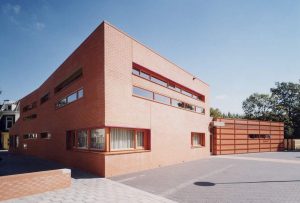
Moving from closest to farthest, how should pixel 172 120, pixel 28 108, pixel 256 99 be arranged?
1. pixel 172 120
2. pixel 28 108
3. pixel 256 99

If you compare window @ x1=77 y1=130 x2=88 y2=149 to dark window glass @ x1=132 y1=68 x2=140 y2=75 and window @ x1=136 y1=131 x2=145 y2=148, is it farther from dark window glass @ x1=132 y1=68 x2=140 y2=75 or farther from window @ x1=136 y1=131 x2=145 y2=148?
dark window glass @ x1=132 y1=68 x2=140 y2=75

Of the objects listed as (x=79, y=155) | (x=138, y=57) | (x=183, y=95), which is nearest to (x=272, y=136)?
(x=183, y=95)

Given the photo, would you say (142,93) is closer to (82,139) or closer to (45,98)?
(82,139)

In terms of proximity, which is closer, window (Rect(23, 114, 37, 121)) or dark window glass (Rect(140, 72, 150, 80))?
dark window glass (Rect(140, 72, 150, 80))

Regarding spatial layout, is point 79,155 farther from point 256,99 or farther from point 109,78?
point 256,99

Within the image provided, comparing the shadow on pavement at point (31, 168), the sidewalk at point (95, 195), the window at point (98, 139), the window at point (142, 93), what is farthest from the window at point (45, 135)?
the sidewalk at point (95, 195)

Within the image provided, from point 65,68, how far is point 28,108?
1588 centimetres

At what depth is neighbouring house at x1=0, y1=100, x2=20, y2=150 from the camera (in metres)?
39.8

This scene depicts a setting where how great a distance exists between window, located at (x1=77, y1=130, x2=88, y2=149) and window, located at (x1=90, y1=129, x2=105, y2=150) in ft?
3.07

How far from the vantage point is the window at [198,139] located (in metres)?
20.1

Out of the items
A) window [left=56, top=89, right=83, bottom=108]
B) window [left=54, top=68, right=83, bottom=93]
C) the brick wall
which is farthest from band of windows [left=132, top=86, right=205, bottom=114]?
the brick wall

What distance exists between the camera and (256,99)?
2216 inches

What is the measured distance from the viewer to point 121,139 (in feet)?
39.2

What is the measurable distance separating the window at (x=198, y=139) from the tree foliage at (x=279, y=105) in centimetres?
A: 3060
